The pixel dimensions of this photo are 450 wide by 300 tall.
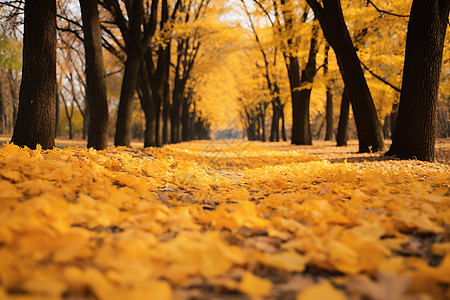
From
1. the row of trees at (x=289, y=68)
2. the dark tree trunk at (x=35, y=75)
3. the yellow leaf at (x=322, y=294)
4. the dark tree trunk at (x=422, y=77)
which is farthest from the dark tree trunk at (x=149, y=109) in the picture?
the yellow leaf at (x=322, y=294)

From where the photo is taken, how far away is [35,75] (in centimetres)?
384

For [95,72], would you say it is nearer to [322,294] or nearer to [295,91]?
[322,294]

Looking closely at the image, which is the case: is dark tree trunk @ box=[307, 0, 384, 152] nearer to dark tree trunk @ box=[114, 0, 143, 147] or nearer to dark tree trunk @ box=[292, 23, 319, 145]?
dark tree trunk @ box=[114, 0, 143, 147]

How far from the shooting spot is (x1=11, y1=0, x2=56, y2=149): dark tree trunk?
12.5 feet

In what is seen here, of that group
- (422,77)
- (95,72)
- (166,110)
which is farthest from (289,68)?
(95,72)

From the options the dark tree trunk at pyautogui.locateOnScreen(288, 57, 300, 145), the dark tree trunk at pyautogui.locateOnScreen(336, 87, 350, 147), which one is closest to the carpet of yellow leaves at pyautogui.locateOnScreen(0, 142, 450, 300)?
the dark tree trunk at pyautogui.locateOnScreen(336, 87, 350, 147)

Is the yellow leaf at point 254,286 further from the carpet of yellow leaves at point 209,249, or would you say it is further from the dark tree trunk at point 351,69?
the dark tree trunk at point 351,69

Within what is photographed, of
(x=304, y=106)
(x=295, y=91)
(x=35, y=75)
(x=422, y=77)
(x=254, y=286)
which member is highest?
(x=295, y=91)

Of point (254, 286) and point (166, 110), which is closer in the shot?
point (254, 286)

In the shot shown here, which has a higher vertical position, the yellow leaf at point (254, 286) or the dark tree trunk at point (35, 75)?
the dark tree trunk at point (35, 75)

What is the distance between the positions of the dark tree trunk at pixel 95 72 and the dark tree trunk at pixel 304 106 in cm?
913

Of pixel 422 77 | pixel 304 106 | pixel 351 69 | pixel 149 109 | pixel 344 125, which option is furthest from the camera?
pixel 304 106

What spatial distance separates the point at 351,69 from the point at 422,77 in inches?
65.6

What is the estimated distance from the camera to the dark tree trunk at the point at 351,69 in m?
6.48
